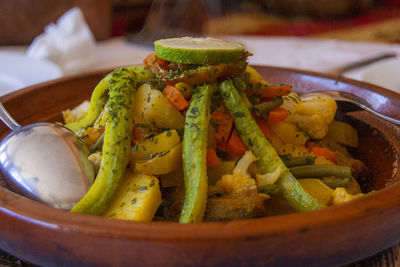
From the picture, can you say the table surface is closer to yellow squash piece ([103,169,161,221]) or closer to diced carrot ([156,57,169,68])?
diced carrot ([156,57,169,68])

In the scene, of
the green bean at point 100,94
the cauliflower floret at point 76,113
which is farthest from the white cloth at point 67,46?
the green bean at point 100,94

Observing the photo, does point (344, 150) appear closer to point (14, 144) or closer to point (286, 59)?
point (14, 144)

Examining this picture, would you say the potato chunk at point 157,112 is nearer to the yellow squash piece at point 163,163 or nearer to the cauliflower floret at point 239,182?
the yellow squash piece at point 163,163

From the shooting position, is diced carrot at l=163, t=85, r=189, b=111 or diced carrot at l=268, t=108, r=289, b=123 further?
diced carrot at l=268, t=108, r=289, b=123

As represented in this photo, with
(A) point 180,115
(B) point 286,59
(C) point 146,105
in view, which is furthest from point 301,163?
(B) point 286,59

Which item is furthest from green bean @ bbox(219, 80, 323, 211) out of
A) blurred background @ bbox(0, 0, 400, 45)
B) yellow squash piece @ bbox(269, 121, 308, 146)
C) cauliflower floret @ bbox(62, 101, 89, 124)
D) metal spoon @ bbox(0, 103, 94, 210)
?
blurred background @ bbox(0, 0, 400, 45)

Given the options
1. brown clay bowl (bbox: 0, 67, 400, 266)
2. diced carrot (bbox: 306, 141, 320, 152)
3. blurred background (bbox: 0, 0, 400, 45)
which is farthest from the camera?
blurred background (bbox: 0, 0, 400, 45)

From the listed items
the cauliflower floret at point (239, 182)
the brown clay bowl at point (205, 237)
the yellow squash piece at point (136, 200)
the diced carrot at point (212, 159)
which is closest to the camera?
the brown clay bowl at point (205, 237)
